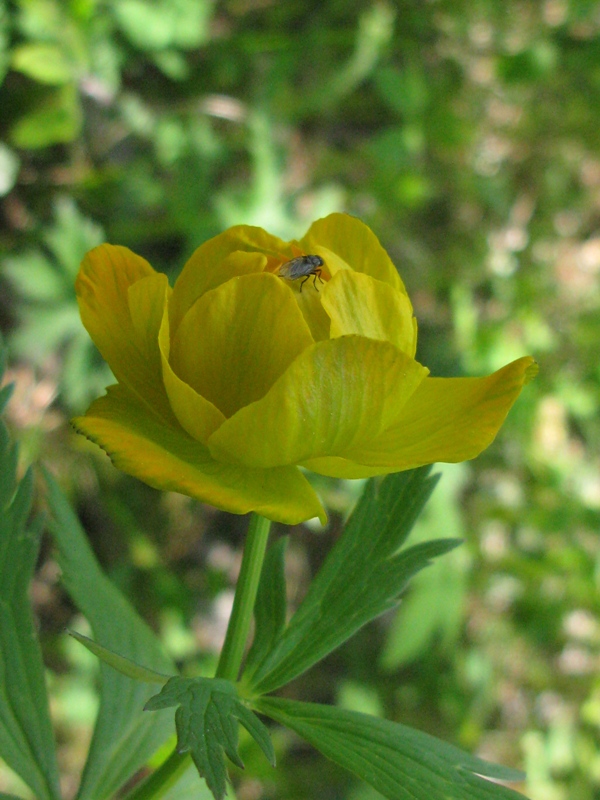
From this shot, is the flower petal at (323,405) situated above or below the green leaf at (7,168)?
below

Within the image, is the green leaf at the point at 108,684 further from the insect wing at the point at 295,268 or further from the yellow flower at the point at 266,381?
the insect wing at the point at 295,268

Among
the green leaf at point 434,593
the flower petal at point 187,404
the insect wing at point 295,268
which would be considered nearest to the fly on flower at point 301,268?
the insect wing at point 295,268

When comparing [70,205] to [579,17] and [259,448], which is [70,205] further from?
[579,17]

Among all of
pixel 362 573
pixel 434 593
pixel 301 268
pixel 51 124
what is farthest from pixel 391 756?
pixel 51 124

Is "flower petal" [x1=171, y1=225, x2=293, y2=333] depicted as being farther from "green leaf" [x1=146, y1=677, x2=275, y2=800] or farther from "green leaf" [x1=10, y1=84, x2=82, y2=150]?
"green leaf" [x1=10, y1=84, x2=82, y2=150]

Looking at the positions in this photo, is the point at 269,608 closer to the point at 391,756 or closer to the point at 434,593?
the point at 391,756

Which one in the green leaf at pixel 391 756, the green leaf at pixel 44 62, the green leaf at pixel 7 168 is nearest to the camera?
the green leaf at pixel 391 756
